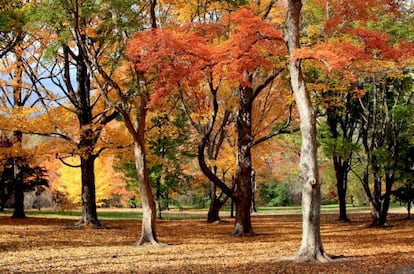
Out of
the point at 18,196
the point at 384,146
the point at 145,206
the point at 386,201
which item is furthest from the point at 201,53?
the point at 18,196

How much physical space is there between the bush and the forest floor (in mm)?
35492

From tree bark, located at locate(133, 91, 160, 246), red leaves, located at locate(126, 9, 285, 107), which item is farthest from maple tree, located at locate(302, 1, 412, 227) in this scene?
tree bark, located at locate(133, 91, 160, 246)

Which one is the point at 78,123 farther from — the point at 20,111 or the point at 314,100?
the point at 314,100

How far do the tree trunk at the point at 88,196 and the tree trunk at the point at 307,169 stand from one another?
409 inches

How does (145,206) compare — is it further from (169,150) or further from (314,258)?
(169,150)

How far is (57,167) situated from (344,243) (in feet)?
88.7

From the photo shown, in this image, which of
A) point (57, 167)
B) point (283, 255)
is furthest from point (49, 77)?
point (57, 167)

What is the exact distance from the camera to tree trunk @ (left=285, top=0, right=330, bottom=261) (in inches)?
409

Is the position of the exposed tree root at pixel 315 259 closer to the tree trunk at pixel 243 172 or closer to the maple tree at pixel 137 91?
the maple tree at pixel 137 91

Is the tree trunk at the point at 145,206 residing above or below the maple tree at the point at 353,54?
below

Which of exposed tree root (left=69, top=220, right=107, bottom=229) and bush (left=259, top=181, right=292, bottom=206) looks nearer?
exposed tree root (left=69, top=220, right=107, bottom=229)

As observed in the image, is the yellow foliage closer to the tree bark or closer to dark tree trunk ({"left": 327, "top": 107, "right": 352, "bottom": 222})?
dark tree trunk ({"left": 327, "top": 107, "right": 352, "bottom": 222})

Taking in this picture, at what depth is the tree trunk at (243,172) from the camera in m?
17.0

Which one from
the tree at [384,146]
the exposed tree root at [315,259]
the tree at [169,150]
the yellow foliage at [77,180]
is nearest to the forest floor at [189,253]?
the exposed tree root at [315,259]
